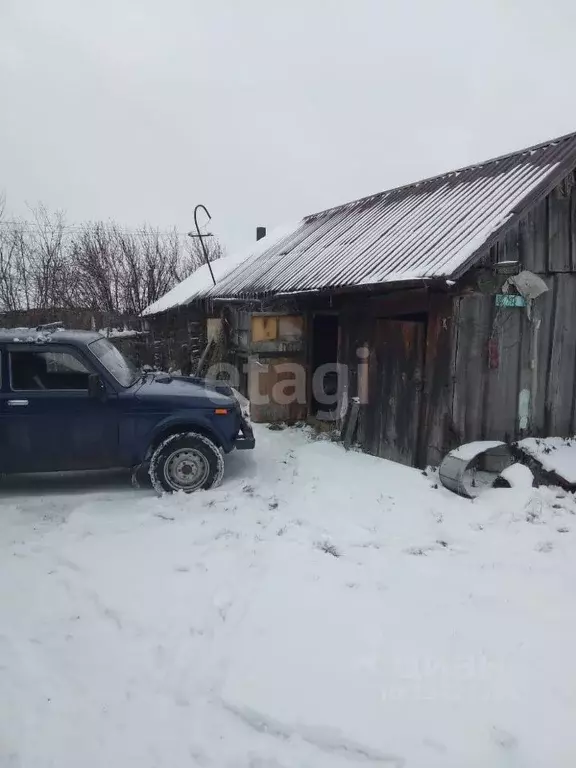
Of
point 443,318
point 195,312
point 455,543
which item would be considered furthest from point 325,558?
point 195,312

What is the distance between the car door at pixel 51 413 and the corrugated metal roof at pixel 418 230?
11.8 feet

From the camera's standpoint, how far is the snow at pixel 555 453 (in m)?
6.00

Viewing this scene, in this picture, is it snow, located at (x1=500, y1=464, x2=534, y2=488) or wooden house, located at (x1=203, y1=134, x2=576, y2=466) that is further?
wooden house, located at (x1=203, y1=134, x2=576, y2=466)

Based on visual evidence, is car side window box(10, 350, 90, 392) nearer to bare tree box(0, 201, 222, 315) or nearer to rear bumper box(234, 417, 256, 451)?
rear bumper box(234, 417, 256, 451)

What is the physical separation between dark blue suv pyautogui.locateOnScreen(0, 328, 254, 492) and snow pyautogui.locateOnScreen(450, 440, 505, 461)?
2.59 metres

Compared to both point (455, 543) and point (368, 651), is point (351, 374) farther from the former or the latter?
point (368, 651)

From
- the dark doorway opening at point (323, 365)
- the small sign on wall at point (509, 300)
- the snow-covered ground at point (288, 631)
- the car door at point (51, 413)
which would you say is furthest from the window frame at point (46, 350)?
the small sign on wall at point (509, 300)

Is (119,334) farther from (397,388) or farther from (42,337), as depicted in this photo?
(397,388)

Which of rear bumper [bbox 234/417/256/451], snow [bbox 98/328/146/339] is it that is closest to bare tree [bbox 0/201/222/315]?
snow [bbox 98/328/146/339]

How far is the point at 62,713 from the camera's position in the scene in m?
2.77

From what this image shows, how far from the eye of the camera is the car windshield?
5.99 meters

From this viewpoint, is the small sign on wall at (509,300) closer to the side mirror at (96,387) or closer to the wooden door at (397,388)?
the wooden door at (397,388)

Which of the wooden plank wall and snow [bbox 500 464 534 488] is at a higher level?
the wooden plank wall

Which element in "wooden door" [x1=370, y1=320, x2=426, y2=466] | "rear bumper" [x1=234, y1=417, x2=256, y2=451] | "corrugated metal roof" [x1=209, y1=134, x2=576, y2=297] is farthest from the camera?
"wooden door" [x1=370, y1=320, x2=426, y2=466]
